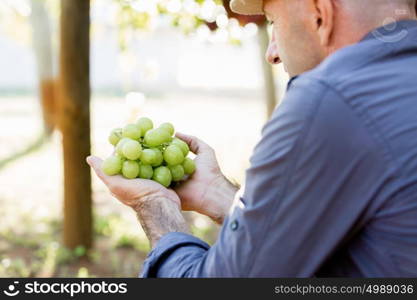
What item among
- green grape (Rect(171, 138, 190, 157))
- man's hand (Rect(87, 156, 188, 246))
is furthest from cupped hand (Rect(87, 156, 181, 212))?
green grape (Rect(171, 138, 190, 157))

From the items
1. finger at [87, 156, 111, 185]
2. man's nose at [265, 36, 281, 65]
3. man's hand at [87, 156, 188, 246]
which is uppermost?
man's nose at [265, 36, 281, 65]

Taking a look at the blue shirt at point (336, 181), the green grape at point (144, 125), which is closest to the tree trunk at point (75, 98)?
the green grape at point (144, 125)

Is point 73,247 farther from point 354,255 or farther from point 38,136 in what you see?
point 38,136

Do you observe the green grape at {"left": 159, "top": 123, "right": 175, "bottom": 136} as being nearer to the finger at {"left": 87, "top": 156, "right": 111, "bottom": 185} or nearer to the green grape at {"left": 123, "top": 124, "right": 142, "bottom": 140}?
the green grape at {"left": 123, "top": 124, "right": 142, "bottom": 140}

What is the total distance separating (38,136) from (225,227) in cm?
1255

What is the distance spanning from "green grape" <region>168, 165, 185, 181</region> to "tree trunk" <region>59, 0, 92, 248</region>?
3.54 metres

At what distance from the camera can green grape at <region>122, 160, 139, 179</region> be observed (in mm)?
2182

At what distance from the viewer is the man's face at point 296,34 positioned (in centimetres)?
172

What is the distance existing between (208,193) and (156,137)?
0.29 metres

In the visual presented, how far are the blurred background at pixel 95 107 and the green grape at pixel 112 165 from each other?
65 cm

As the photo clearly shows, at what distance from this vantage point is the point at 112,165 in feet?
7.20

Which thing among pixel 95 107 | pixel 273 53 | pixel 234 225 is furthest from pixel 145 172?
pixel 95 107

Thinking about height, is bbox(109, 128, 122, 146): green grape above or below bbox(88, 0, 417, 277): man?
below

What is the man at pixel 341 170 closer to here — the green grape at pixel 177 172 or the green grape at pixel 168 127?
the green grape at pixel 177 172
